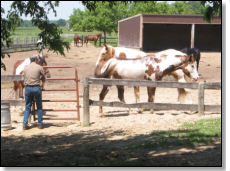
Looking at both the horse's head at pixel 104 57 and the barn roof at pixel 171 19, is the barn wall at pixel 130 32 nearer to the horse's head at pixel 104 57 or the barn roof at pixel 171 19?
the barn roof at pixel 171 19

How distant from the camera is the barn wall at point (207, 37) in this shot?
38531 millimetres

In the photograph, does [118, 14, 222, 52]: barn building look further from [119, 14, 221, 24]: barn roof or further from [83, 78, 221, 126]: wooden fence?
[83, 78, 221, 126]: wooden fence

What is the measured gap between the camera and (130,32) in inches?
1319

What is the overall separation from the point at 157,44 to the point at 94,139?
3056 cm

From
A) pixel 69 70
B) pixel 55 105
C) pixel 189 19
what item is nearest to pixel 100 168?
pixel 55 105

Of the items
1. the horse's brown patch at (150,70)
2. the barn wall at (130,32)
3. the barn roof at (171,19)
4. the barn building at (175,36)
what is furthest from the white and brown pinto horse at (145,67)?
the barn building at (175,36)

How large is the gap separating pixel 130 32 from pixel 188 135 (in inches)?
1016

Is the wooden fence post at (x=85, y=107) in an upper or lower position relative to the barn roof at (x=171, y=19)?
lower

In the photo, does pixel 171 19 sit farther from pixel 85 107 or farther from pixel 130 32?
A: pixel 85 107

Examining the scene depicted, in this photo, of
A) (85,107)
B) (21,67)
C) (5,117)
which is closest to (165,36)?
(21,67)

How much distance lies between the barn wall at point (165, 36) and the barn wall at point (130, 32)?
7.78ft

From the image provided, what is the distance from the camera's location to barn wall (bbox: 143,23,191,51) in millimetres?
38312
